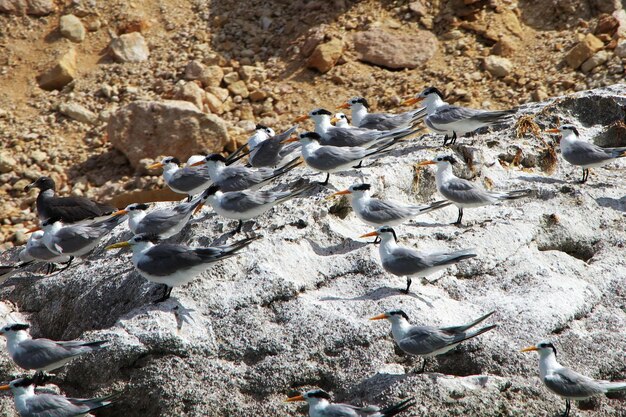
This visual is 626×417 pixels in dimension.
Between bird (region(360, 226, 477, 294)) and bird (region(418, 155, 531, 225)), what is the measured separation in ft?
2.80

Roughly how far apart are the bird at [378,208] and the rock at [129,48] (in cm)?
846

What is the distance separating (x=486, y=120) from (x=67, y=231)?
417cm

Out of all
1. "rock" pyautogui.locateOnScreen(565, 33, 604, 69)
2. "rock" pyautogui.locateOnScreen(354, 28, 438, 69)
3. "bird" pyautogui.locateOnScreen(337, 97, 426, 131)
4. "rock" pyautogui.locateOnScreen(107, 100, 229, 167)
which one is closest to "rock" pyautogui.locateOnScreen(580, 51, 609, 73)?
"rock" pyautogui.locateOnScreen(565, 33, 604, 69)

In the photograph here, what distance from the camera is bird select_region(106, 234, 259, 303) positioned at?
22.9 ft

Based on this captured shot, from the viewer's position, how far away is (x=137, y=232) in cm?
803

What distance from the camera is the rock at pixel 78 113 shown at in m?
14.8

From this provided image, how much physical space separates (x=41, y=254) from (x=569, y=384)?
15.6ft

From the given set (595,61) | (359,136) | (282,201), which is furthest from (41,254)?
(595,61)

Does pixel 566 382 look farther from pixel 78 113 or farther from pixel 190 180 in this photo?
pixel 78 113

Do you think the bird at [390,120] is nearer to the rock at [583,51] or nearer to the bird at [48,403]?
the bird at [48,403]

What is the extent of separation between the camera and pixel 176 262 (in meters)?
6.99

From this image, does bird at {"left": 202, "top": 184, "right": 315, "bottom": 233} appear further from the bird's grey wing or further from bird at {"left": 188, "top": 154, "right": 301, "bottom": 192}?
the bird's grey wing

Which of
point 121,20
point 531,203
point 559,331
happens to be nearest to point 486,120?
point 531,203

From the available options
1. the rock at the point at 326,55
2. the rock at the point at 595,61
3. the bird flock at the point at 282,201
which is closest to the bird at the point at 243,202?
the bird flock at the point at 282,201
